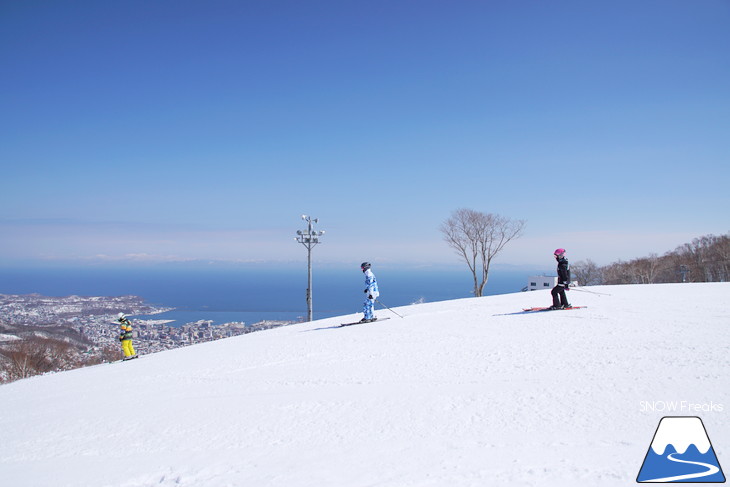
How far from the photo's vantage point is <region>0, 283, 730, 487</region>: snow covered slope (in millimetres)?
3248

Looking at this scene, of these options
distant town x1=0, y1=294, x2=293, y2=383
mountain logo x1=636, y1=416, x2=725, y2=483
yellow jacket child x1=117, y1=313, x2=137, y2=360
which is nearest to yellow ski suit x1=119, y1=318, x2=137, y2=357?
yellow jacket child x1=117, y1=313, x2=137, y2=360

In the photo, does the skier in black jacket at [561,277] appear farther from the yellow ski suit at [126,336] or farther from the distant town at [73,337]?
the distant town at [73,337]

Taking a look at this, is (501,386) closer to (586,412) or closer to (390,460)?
(586,412)

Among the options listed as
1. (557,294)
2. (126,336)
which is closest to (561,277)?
(557,294)

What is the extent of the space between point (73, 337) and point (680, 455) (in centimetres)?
3980

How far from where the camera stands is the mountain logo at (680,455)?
110 inches

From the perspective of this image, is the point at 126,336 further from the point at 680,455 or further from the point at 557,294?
the point at 680,455

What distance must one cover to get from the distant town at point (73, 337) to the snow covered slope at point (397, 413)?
886 cm

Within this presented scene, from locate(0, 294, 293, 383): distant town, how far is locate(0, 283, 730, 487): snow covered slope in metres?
8.86

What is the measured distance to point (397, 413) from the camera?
440 cm

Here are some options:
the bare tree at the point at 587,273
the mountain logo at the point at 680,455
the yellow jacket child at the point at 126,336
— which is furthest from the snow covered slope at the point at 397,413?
the bare tree at the point at 587,273

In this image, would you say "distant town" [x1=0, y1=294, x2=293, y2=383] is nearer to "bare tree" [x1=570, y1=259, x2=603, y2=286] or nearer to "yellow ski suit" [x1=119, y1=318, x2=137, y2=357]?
"yellow ski suit" [x1=119, y1=318, x2=137, y2=357]

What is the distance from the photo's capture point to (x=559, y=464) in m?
3.03

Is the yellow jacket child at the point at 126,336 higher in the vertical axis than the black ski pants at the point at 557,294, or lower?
lower
